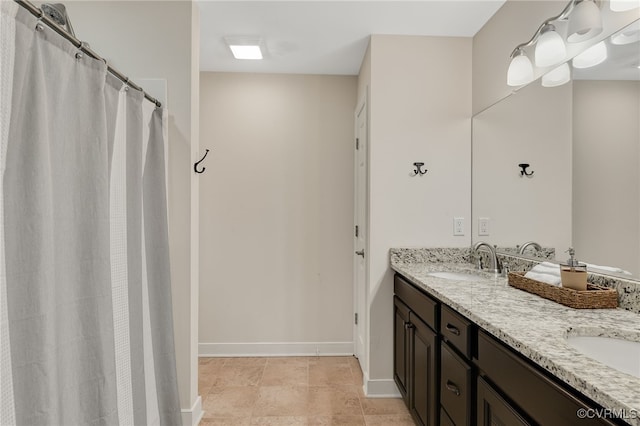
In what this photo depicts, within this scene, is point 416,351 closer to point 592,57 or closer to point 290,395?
point 290,395

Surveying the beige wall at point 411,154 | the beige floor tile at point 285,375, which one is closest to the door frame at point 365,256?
the beige wall at point 411,154

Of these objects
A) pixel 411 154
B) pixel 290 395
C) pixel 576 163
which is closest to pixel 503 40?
pixel 411 154

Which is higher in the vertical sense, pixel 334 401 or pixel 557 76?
pixel 557 76

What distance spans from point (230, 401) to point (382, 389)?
1032 millimetres

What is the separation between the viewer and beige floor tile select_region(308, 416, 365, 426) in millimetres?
2045

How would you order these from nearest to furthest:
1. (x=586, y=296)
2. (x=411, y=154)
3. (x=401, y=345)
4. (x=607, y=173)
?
1. (x=586, y=296)
2. (x=607, y=173)
3. (x=401, y=345)
4. (x=411, y=154)

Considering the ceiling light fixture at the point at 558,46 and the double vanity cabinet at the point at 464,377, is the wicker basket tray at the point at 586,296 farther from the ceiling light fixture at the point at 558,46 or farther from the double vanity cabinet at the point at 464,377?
Result: the ceiling light fixture at the point at 558,46

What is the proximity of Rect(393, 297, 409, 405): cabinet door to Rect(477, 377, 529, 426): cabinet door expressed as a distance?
2.74 feet

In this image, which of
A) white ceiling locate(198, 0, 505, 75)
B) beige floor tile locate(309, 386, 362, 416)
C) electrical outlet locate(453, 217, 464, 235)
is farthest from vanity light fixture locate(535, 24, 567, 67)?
beige floor tile locate(309, 386, 362, 416)

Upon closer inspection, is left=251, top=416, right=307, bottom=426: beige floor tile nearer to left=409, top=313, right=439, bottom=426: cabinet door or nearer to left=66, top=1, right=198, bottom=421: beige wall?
left=66, top=1, right=198, bottom=421: beige wall

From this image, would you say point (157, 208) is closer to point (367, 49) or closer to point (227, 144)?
point (227, 144)

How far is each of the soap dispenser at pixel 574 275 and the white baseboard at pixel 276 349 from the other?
2032 mm

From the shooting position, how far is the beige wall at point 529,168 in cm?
158

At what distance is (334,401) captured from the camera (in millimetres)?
2291
